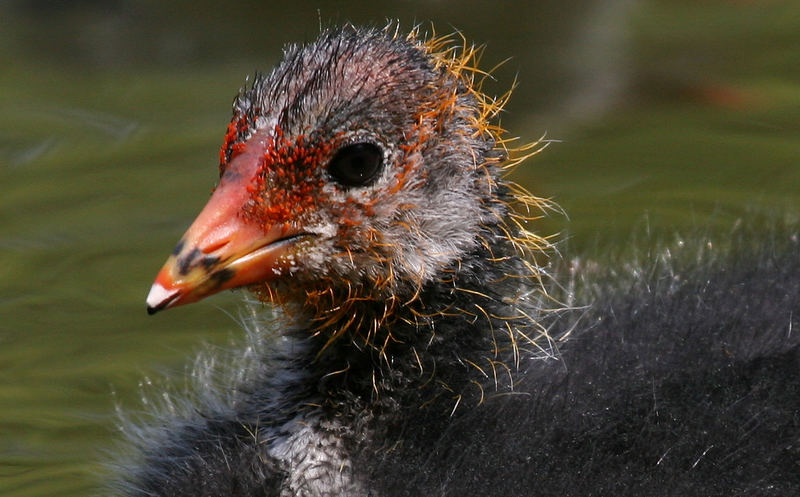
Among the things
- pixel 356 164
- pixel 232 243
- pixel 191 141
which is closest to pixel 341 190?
pixel 356 164

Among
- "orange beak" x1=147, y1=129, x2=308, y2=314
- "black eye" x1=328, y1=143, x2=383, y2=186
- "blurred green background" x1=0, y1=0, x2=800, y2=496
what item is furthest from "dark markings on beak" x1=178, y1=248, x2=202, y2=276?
"blurred green background" x1=0, y1=0, x2=800, y2=496

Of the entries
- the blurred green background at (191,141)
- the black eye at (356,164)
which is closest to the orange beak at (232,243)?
the black eye at (356,164)

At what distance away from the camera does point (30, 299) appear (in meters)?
4.93

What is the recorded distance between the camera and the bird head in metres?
3.15

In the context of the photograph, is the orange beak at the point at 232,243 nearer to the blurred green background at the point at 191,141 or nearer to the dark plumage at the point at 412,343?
the dark plumage at the point at 412,343

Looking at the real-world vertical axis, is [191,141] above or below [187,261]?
below

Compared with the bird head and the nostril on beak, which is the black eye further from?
the nostril on beak

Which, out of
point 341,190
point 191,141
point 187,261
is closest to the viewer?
point 187,261

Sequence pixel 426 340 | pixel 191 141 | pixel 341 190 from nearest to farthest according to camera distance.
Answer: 1. pixel 341 190
2. pixel 426 340
3. pixel 191 141

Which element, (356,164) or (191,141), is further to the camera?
(191,141)

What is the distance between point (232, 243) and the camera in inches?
124

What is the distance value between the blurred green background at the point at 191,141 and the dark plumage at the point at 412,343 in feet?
→ 3.37

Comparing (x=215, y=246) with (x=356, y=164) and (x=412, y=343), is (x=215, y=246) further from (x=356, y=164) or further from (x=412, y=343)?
(x=412, y=343)

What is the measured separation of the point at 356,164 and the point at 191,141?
284 cm
